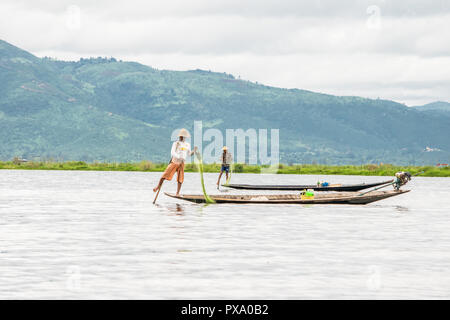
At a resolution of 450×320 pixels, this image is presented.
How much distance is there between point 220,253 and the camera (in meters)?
13.8

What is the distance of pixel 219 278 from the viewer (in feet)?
37.1

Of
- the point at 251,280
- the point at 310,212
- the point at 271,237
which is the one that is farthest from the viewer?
the point at 310,212

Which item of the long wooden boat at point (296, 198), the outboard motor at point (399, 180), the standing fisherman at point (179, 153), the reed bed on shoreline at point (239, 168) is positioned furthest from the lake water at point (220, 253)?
the reed bed on shoreline at point (239, 168)

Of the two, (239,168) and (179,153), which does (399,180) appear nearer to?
(179,153)

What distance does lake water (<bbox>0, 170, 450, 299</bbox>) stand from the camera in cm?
1060

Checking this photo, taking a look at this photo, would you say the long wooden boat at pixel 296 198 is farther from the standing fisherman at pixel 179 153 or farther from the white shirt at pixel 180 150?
the white shirt at pixel 180 150

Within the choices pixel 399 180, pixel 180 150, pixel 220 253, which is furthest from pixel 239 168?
pixel 220 253

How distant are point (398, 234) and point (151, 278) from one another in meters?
7.70

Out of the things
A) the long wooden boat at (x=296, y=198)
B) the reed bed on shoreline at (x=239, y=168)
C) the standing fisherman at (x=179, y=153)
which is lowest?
the long wooden boat at (x=296, y=198)

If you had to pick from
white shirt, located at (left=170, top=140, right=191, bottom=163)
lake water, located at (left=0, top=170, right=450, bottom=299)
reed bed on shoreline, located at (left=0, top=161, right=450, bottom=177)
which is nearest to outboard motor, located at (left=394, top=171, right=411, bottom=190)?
lake water, located at (left=0, top=170, right=450, bottom=299)

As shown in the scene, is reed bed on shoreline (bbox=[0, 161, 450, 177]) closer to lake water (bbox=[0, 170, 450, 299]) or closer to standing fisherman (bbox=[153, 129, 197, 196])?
standing fisherman (bbox=[153, 129, 197, 196])

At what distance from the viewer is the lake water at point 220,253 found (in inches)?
417
